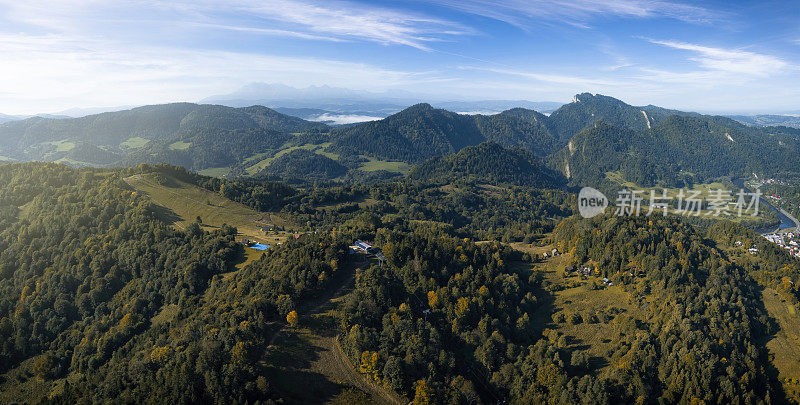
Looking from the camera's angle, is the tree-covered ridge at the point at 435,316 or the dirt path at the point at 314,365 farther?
the tree-covered ridge at the point at 435,316

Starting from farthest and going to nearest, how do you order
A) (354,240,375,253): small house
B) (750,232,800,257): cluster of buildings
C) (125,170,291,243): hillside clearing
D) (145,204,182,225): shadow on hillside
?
(750,232,800,257): cluster of buildings → (125,170,291,243): hillside clearing → (145,204,182,225): shadow on hillside → (354,240,375,253): small house

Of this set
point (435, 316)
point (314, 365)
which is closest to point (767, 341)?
point (435, 316)

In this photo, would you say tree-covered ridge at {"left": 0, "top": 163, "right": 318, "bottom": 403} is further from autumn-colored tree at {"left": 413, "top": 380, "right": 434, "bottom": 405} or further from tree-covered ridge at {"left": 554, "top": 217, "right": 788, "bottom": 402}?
tree-covered ridge at {"left": 554, "top": 217, "right": 788, "bottom": 402}

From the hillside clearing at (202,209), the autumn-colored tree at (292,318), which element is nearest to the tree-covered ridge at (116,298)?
the autumn-colored tree at (292,318)

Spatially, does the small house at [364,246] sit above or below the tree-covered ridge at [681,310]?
above

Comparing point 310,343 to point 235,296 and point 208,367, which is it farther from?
point 235,296

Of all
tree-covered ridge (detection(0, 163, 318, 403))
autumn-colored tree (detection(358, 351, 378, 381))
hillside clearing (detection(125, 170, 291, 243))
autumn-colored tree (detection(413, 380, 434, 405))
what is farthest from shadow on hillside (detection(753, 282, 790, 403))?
hillside clearing (detection(125, 170, 291, 243))

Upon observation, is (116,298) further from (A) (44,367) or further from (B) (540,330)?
(B) (540,330)

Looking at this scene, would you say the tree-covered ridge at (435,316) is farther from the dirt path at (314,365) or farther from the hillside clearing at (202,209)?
the hillside clearing at (202,209)

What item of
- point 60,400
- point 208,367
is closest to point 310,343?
point 208,367
